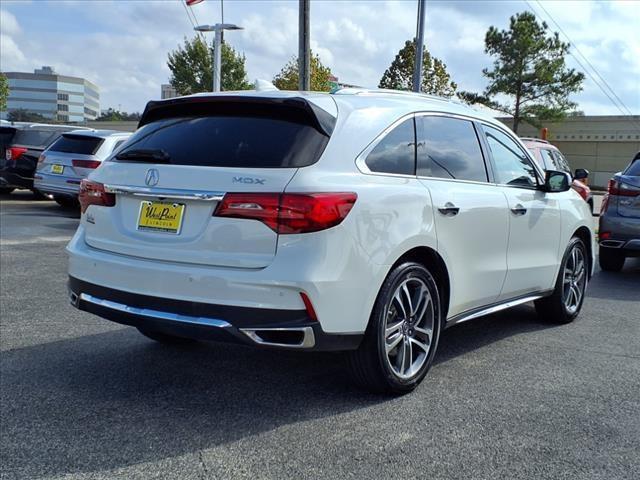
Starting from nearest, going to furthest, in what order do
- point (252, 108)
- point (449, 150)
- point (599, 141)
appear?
1. point (252, 108)
2. point (449, 150)
3. point (599, 141)

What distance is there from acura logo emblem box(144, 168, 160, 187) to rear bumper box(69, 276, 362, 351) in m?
0.60

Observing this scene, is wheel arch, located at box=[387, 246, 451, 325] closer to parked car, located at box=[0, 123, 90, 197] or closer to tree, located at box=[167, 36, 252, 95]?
parked car, located at box=[0, 123, 90, 197]

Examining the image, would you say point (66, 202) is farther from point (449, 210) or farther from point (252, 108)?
point (449, 210)

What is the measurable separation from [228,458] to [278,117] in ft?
5.76

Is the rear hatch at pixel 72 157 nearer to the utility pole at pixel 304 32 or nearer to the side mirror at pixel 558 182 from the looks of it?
the utility pole at pixel 304 32

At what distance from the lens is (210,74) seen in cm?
4781

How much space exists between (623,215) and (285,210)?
6.70 meters

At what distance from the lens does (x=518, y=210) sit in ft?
16.5

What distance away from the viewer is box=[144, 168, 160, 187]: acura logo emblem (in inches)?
143

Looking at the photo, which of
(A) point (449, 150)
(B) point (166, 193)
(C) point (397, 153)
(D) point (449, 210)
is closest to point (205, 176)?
(B) point (166, 193)

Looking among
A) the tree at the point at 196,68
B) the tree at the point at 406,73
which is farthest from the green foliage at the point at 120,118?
the tree at the point at 406,73

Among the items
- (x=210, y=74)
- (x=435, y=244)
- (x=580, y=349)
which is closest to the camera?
(x=435, y=244)

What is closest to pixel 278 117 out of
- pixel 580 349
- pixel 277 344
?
pixel 277 344

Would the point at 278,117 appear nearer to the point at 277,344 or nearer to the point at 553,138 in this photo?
the point at 277,344
